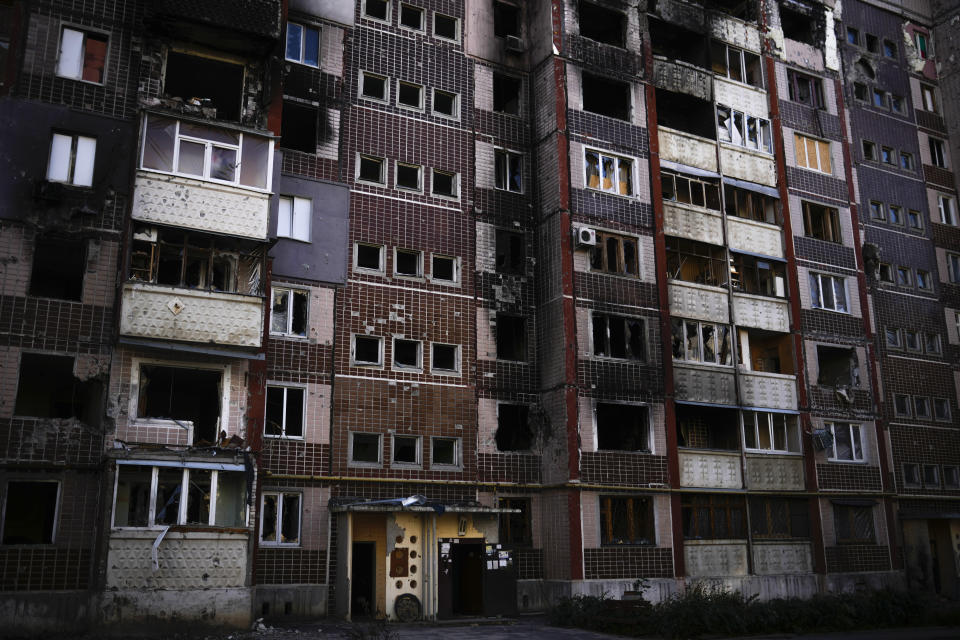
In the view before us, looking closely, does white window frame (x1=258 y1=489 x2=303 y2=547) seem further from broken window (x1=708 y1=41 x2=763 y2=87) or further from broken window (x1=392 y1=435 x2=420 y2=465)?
broken window (x1=708 y1=41 x2=763 y2=87)

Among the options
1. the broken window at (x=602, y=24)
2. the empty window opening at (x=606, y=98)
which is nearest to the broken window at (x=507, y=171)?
the empty window opening at (x=606, y=98)

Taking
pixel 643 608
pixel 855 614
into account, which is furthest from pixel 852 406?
pixel 643 608

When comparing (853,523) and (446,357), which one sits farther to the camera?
(853,523)

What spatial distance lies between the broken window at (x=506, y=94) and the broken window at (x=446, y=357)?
1001 centimetres

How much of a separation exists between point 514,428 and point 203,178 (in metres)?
13.5

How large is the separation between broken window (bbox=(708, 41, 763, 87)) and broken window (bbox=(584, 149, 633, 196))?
24.5 ft

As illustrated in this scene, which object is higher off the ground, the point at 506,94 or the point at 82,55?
the point at 506,94

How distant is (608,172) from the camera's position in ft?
107

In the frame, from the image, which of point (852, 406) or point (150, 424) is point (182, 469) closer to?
point (150, 424)

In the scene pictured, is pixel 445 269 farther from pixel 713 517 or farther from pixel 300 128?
pixel 713 517

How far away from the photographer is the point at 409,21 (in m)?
32.0

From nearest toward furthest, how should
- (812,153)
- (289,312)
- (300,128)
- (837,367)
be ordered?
(289,312)
(300,128)
(837,367)
(812,153)

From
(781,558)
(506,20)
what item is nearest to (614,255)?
(506,20)

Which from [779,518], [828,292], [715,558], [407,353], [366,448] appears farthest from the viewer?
[828,292]
